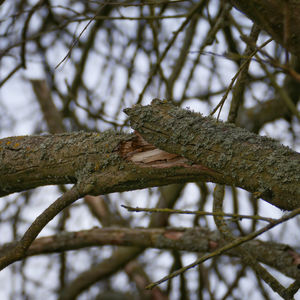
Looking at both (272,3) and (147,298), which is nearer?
(272,3)

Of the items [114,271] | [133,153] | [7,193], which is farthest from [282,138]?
[7,193]

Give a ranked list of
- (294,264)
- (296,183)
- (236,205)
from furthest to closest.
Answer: (236,205) < (294,264) < (296,183)

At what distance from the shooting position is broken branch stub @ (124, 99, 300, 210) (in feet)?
3.65

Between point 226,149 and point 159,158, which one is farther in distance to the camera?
point 159,158

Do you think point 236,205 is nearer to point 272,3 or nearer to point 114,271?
point 114,271

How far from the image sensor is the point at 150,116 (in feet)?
4.02

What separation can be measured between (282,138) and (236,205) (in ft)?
2.08

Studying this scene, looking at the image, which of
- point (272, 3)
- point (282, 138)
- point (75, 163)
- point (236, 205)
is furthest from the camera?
point (282, 138)

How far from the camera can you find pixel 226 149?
118 centimetres

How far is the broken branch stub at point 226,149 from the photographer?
1.11m

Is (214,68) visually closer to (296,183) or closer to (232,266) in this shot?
(232,266)

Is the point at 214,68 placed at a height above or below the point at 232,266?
above

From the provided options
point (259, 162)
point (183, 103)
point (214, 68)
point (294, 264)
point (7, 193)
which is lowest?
point (294, 264)

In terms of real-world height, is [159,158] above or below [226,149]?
above
